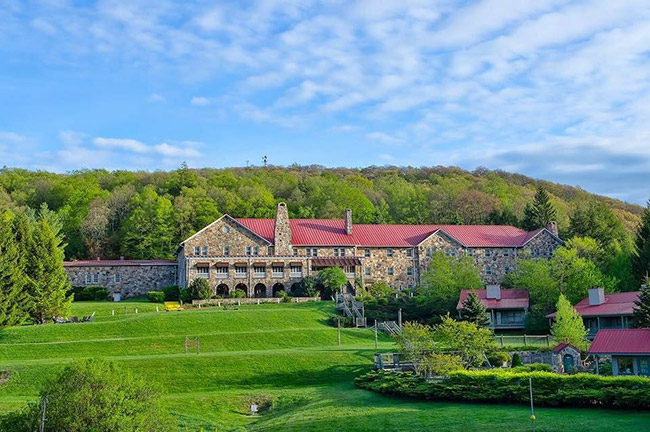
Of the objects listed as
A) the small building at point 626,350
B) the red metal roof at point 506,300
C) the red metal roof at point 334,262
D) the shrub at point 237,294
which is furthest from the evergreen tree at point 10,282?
the small building at point 626,350

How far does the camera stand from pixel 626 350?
1362 inches

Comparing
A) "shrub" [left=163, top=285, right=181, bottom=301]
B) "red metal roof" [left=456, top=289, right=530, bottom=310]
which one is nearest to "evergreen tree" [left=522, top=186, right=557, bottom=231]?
"red metal roof" [left=456, top=289, right=530, bottom=310]

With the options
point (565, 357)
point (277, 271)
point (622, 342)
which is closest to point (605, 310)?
point (565, 357)

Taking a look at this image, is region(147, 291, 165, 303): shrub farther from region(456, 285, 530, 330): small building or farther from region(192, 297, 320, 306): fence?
region(456, 285, 530, 330): small building

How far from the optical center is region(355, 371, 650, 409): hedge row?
2673 cm

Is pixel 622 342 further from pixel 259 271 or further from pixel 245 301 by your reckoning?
pixel 259 271

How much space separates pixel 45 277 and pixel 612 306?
4053 centimetres

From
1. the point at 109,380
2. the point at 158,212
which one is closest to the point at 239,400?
the point at 109,380

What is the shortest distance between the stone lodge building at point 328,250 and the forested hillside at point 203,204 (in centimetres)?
1196

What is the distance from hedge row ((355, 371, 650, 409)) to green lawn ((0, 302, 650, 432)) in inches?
27.2

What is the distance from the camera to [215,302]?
60.2 m

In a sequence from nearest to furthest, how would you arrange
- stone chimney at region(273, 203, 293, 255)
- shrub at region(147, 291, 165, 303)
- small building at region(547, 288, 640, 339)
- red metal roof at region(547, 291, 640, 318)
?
1. red metal roof at region(547, 291, 640, 318)
2. small building at region(547, 288, 640, 339)
3. shrub at region(147, 291, 165, 303)
4. stone chimney at region(273, 203, 293, 255)

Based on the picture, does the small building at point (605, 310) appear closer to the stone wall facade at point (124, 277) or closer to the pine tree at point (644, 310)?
the pine tree at point (644, 310)

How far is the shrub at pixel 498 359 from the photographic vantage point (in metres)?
38.8
